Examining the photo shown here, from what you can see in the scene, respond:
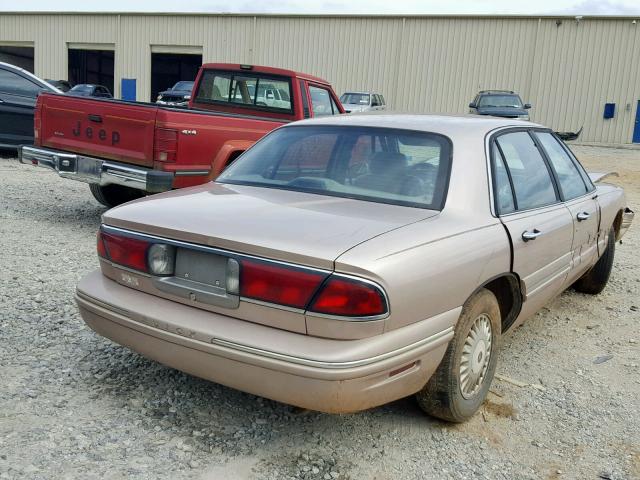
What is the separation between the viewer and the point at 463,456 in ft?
9.43

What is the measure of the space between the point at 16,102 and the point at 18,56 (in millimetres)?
31630

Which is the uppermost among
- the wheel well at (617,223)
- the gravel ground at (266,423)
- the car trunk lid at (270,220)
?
the car trunk lid at (270,220)

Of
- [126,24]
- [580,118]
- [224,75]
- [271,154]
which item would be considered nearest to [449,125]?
[271,154]

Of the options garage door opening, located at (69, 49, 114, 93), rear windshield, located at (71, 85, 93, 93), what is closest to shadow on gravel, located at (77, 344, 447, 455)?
rear windshield, located at (71, 85, 93, 93)

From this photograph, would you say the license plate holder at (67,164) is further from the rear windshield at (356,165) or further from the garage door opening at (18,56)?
the garage door opening at (18,56)

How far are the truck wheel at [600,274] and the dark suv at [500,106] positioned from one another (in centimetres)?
→ 1507

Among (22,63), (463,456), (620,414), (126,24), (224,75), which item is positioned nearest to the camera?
(463,456)

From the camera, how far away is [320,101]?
27.4 feet

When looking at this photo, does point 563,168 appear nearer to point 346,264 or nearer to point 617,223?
point 617,223

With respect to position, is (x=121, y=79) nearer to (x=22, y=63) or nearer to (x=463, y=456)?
(x=22, y=63)

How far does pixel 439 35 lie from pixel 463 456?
2675 cm

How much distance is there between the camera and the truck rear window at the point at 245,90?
26.1 ft

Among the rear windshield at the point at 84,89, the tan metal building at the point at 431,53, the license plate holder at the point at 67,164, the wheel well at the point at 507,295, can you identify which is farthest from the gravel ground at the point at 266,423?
the tan metal building at the point at 431,53

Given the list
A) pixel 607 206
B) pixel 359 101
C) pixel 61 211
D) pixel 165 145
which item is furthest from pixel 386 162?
pixel 359 101
